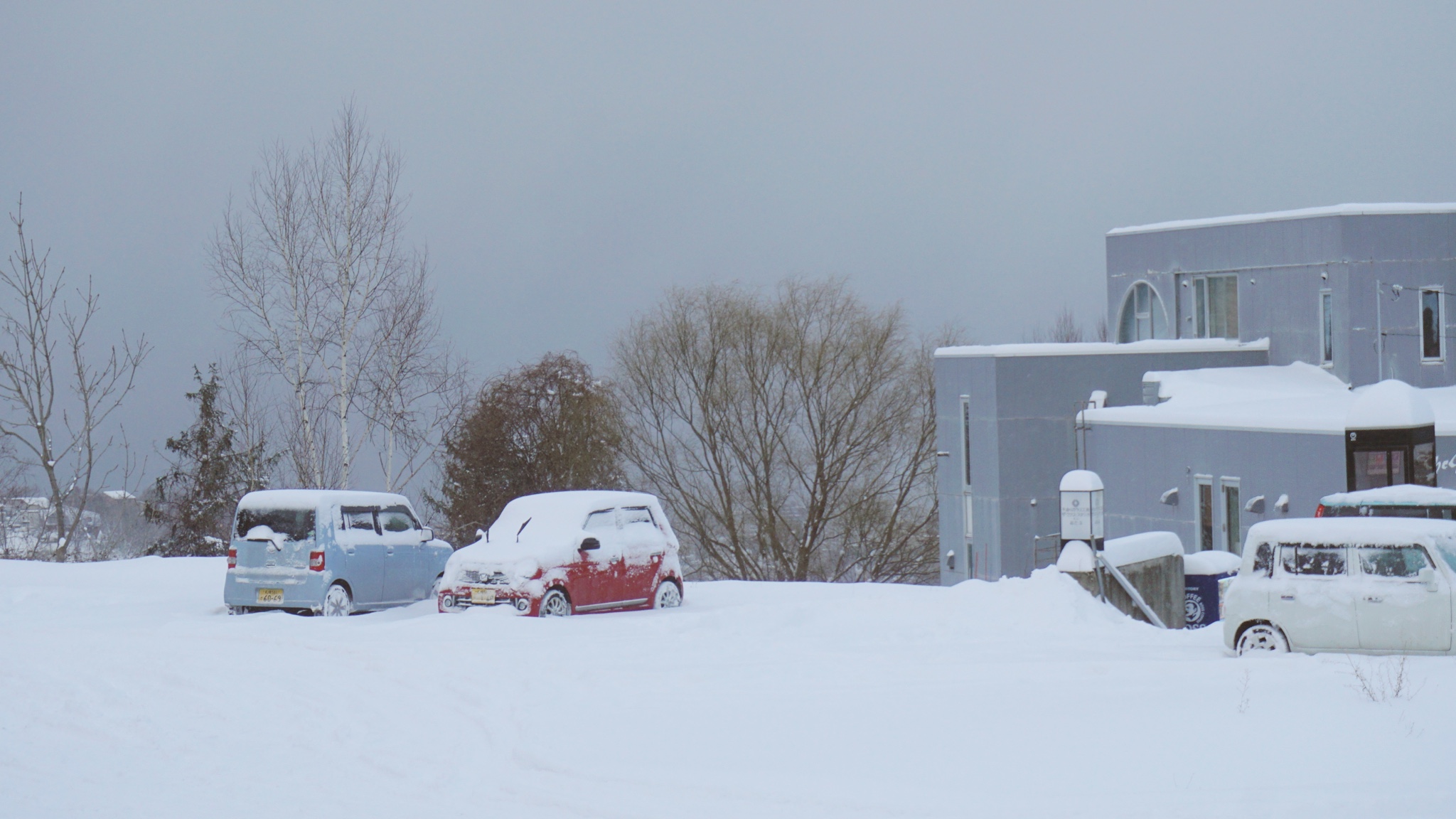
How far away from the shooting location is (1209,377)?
114 feet

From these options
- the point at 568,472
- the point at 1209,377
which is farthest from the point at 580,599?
the point at 568,472

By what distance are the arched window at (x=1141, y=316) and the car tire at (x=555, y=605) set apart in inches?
1107

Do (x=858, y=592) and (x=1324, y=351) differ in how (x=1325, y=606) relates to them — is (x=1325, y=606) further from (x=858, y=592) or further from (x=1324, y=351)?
(x=1324, y=351)

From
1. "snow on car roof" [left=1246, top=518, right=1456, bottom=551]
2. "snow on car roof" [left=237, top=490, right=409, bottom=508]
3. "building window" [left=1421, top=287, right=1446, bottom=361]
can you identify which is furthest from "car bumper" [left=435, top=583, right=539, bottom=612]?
"building window" [left=1421, top=287, right=1446, bottom=361]

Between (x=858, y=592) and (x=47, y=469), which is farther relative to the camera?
(x=47, y=469)

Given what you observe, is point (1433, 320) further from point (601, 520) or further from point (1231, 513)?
point (601, 520)

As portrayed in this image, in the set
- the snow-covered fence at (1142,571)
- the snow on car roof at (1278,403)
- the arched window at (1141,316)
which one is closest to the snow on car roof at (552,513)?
the snow-covered fence at (1142,571)

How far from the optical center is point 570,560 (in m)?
16.7

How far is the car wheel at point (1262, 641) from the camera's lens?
13516mm

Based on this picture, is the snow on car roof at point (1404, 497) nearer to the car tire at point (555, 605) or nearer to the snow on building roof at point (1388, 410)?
the snow on building roof at point (1388, 410)

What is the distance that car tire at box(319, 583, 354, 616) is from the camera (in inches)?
697

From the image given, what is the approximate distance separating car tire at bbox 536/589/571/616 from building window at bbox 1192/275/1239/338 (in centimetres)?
2694

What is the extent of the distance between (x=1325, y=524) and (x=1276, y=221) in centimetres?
2460

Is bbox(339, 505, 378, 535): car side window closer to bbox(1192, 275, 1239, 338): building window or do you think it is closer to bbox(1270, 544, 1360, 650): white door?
A: bbox(1270, 544, 1360, 650): white door
